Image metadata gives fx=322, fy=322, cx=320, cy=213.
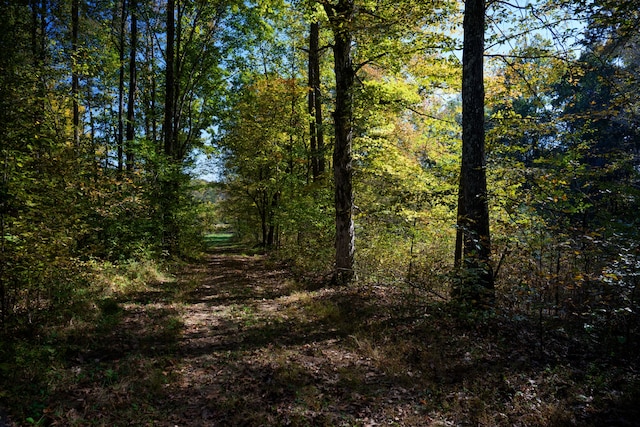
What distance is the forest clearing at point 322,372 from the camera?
12.9 feet

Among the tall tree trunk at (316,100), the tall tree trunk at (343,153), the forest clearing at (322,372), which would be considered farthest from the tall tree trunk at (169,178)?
the tall tree trunk at (343,153)

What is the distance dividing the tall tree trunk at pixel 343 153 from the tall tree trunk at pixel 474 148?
127 inches

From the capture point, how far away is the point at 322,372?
206 inches

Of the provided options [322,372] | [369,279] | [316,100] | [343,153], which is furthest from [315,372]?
[316,100]

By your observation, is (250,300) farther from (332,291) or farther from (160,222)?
(160,222)

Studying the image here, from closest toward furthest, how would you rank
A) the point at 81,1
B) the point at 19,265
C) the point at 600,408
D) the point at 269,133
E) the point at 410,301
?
the point at 600,408 → the point at 19,265 → the point at 410,301 → the point at 81,1 → the point at 269,133

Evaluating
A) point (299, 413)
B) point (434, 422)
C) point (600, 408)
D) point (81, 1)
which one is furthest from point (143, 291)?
point (81, 1)

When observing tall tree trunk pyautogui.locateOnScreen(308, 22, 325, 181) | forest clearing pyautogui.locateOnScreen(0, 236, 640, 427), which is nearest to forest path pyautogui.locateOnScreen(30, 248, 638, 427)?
forest clearing pyautogui.locateOnScreen(0, 236, 640, 427)

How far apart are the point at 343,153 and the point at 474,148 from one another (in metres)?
3.84

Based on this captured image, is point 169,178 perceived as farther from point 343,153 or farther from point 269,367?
point 269,367

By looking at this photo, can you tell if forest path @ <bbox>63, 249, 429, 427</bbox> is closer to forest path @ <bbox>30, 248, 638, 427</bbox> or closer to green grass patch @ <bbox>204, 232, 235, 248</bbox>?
forest path @ <bbox>30, 248, 638, 427</bbox>

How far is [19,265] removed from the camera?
512cm

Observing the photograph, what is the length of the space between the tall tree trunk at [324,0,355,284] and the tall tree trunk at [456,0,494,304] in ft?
10.6

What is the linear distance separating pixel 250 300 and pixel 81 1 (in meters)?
15.3
